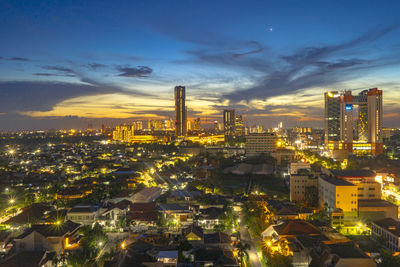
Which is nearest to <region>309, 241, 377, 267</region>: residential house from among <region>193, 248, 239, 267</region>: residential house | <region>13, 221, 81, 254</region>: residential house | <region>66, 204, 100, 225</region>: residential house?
<region>193, 248, 239, 267</region>: residential house

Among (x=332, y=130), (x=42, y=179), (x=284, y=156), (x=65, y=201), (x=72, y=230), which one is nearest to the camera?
(x=72, y=230)

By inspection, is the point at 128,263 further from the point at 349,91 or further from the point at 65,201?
the point at 349,91

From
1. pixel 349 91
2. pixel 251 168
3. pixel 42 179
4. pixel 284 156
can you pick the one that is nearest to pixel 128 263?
pixel 42 179

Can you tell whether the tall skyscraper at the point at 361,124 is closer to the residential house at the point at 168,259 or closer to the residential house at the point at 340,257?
the residential house at the point at 340,257

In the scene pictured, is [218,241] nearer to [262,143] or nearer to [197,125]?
[262,143]

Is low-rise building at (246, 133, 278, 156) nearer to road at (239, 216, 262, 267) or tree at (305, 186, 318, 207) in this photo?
tree at (305, 186, 318, 207)

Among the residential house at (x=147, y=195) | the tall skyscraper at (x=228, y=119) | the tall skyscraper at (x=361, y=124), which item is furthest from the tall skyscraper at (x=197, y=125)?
the residential house at (x=147, y=195)
